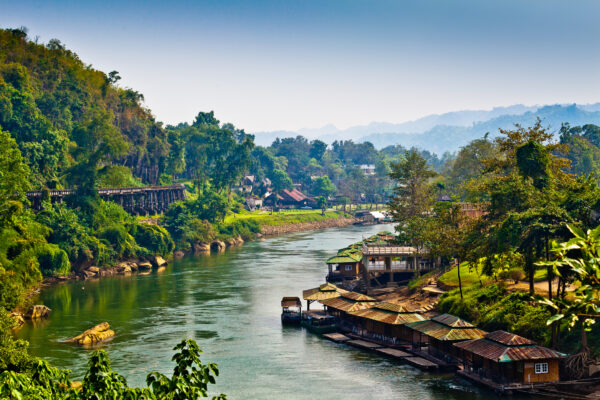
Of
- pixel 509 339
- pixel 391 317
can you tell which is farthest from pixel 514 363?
pixel 391 317

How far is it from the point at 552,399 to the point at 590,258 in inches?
1213

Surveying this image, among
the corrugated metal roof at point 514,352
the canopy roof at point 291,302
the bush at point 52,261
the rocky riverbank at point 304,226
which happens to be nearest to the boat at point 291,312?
the canopy roof at point 291,302

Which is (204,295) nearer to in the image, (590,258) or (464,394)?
(464,394)

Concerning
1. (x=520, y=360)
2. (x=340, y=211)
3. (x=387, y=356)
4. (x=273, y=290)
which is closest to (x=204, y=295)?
(x=273, y=290)

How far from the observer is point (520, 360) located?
36.1 meters

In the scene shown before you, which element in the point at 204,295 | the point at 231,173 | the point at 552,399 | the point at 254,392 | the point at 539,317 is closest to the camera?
the point at 552,399

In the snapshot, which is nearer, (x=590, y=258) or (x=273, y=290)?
(x=590, y=258)

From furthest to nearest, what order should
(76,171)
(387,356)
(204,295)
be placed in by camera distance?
(76,171), (204,295), (387,356)

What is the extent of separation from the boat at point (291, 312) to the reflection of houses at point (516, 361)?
2096 centimetres

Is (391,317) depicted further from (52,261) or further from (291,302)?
(52,261)

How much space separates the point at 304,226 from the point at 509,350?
118m

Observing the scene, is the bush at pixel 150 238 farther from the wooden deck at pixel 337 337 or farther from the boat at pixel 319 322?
the wooden deck at pixel 337 337

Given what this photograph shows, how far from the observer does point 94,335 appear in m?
51.2

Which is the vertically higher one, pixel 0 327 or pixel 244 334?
pixel 0 327
